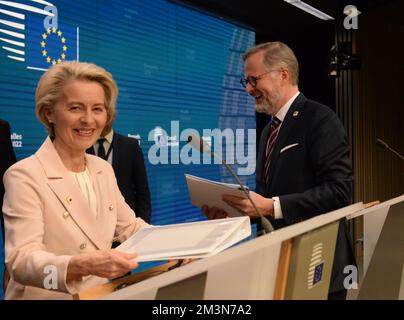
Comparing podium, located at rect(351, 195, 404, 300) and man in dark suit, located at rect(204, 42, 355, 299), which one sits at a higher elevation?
man in dark suit, located at rect(204, 42, 355, 299)

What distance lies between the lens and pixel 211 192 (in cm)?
201

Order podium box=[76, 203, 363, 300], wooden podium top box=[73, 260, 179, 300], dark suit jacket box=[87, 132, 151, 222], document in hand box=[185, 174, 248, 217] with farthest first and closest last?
dark suit jacket box=[87, 132, 151, 222] → document in hand box=[185, 174, 248, 217] → wooden podium top box=[73, 260, 179, 300] → podium box=[76, 203, 363, 300]

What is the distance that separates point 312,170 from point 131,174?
150cm

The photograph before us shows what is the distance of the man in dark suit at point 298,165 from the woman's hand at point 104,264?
79cm

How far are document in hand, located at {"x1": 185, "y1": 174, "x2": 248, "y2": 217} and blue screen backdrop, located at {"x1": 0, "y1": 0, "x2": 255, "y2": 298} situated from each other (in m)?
2.06

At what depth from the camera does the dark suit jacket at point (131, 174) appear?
129 inches

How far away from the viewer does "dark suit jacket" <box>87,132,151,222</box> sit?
10.7ft

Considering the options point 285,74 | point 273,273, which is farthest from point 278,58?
point 273,273

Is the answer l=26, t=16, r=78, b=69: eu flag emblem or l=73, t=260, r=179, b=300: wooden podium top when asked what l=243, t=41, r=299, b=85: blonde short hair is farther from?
l=26, t=16, r=78, b=69: eu flag emblem

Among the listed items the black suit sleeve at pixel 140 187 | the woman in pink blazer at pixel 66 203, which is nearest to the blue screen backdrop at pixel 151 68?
the black suit sleeve at pixel 140 187

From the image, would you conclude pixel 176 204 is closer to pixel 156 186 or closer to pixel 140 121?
pixel 156 186

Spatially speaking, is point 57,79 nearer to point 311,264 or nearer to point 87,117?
point 87,117
